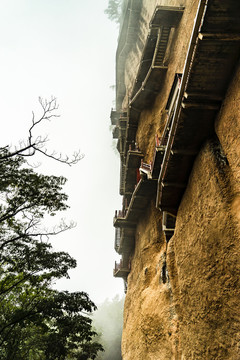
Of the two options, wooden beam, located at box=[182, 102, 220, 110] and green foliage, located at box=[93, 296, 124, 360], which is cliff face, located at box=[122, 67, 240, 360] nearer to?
wooden beam, located at box=[182, 102, 220, 110]

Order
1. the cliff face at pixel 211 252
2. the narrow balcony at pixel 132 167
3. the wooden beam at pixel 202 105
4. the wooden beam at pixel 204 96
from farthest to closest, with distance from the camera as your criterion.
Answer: the narrow balcony at pixel 132 167 → the wooden beam at pixel 202 105 → the wooden beam at pixel 204 96 → the cliff face at pixel 211 252

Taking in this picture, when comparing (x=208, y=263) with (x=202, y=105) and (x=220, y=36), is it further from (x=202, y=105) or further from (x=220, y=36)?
(x=220, y=36)

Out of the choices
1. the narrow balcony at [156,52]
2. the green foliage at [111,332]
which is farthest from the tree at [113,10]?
the green foliage at [111,332]

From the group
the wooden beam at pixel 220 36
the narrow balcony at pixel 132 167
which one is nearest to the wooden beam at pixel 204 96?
the wooden beam at pixel 220 36

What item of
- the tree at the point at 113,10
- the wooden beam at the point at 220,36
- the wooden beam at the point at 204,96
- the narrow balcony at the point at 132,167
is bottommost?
the wooden beam at the point at 204,96

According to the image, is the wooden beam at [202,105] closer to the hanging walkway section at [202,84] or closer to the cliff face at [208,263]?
the hanging walkway section at [202,84]

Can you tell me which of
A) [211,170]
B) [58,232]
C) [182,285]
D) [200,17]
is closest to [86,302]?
[58,232]

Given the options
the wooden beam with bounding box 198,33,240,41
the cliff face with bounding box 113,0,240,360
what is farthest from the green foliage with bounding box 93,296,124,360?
the wooden beam with bounding box 198,33,240,41

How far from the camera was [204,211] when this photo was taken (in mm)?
5668

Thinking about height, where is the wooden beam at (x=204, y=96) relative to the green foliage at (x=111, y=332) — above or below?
above

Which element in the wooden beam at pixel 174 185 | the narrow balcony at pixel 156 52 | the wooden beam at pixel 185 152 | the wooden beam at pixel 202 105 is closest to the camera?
the wooden beam at pixel 202 105

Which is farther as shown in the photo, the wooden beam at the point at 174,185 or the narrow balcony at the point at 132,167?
the narrow balcony at the point at 132,167

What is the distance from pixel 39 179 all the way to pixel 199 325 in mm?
8863

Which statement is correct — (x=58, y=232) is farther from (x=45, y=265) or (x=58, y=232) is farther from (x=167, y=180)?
(x=167, y=180)
